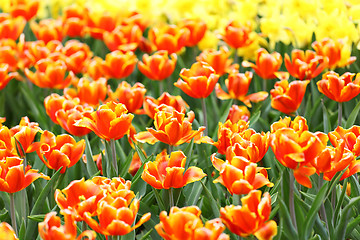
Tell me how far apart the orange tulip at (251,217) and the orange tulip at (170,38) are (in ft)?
6.15

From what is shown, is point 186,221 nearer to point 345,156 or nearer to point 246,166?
point 246,166

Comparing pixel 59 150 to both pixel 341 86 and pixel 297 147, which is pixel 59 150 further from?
pixel 341 86

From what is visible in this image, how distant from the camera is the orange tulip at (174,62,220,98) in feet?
7.80

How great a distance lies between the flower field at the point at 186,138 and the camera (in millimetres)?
1603

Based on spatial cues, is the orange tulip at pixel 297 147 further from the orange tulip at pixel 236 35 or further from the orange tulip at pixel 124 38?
the orange tulip at pixel 124 38

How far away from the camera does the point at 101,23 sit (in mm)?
3951

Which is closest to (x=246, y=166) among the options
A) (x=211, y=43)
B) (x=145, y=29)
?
(x=211, y=43)

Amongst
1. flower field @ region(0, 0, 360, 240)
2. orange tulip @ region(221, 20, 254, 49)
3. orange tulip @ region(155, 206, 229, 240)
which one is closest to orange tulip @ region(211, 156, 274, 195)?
flower field @ region(0, 0, 360, 240)

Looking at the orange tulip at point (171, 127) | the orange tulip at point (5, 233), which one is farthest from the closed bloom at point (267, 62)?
the orange tulip at point (5, 233)

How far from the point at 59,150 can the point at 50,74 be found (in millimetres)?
1055

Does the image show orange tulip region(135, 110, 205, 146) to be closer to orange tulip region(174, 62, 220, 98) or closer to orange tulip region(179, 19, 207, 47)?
orange tulip region(174, 62, 220, 98)

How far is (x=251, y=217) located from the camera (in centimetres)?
148

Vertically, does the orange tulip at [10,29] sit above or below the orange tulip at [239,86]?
below

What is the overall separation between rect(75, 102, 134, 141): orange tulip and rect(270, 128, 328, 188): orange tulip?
0.58m
